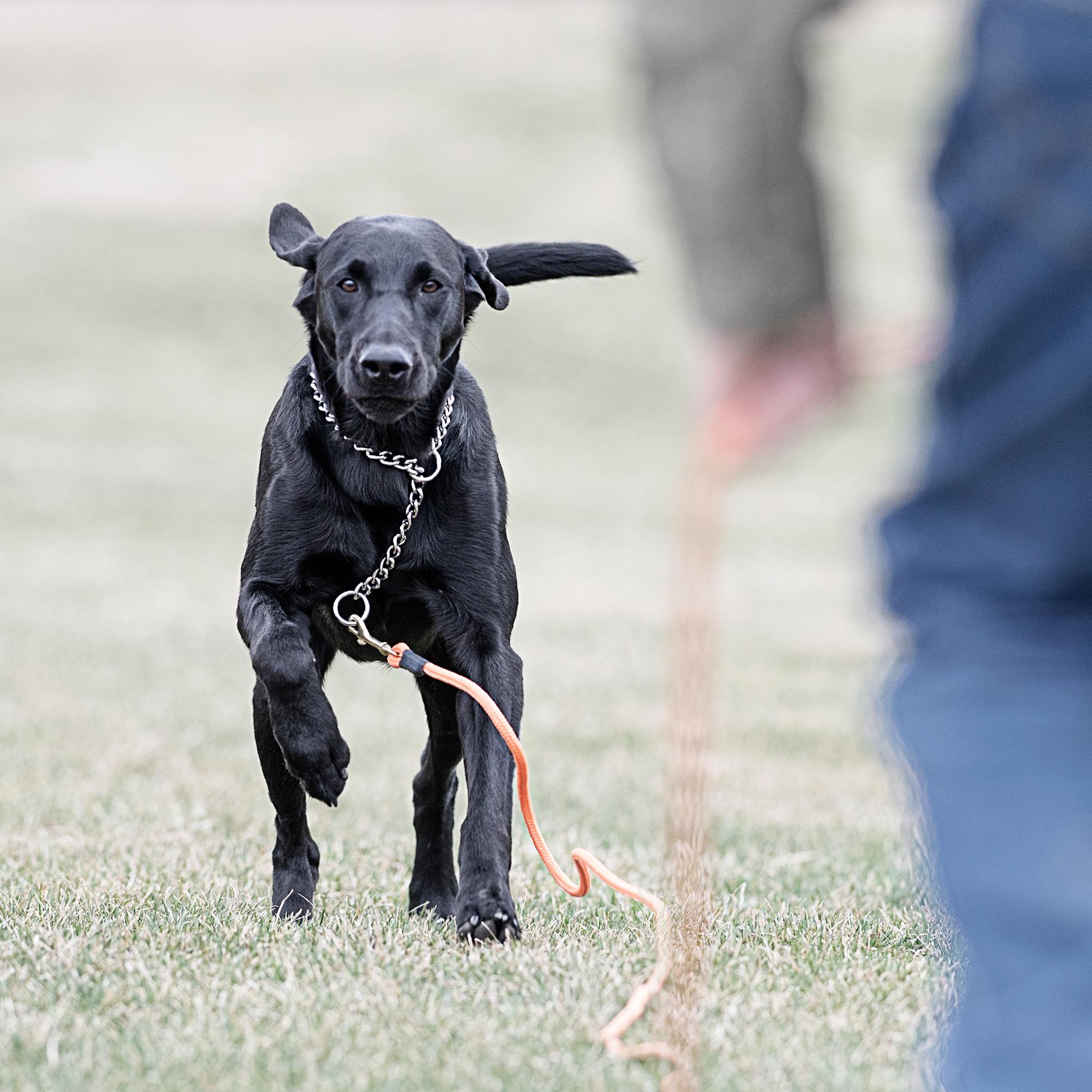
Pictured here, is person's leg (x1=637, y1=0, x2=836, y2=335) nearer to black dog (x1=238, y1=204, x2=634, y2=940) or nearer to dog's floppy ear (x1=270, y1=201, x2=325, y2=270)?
black dog (x1=238, y1=204, x2=634, y2=940)

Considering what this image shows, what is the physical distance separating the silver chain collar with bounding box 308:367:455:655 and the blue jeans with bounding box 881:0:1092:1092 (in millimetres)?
1782

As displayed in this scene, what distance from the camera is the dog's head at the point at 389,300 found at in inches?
139

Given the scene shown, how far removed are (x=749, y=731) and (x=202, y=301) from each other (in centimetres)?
1913

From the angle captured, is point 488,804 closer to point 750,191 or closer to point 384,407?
point 384,407

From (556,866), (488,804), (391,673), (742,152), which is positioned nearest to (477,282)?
(488,804)

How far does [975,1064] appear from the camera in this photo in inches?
67.8

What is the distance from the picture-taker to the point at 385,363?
11.4ft

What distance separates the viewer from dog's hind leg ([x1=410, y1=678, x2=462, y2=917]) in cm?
389

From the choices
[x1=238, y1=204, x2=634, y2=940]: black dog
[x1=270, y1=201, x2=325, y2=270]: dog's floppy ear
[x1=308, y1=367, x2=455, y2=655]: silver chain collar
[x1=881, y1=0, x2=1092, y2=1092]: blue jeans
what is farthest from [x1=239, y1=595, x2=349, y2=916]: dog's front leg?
[x1=881, y1=0, x2=1092, y2=1092]: blue jeans

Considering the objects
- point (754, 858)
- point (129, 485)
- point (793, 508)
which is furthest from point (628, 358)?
point (754, 858)

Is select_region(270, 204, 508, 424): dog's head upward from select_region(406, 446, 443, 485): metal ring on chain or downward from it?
upward

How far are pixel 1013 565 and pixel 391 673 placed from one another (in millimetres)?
7922

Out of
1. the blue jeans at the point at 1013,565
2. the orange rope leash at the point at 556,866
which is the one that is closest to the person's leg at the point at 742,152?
the blue jeans at the point at 1013,565

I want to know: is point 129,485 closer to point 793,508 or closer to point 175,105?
point 793,508
